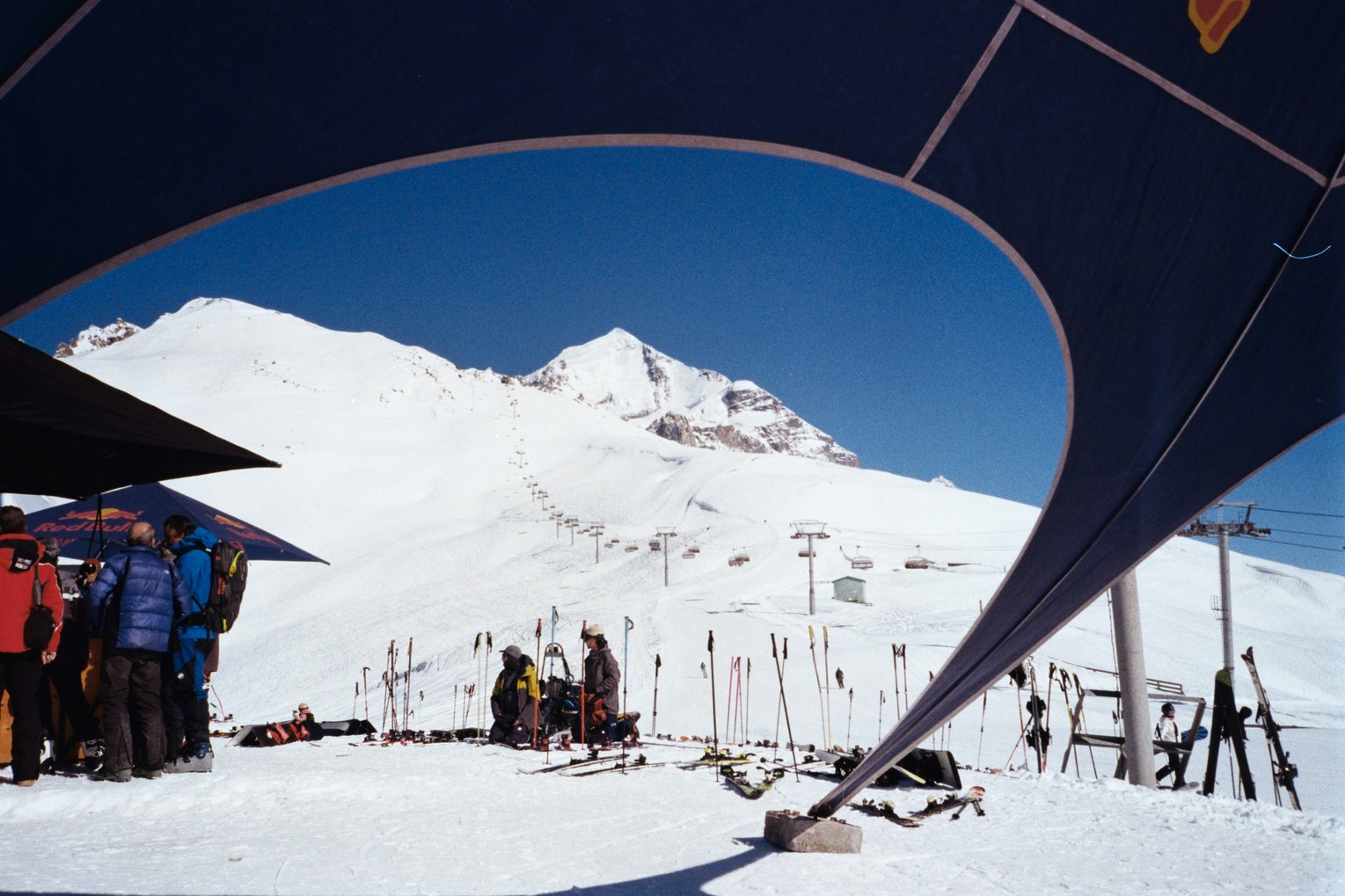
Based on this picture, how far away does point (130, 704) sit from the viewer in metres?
5.06

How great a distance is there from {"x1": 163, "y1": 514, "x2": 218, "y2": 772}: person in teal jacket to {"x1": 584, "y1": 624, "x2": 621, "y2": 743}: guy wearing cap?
3374 millimetres

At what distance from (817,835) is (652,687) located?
10.9 metres

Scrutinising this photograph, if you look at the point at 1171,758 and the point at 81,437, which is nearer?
the point at 81,437

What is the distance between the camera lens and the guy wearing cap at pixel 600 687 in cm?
820

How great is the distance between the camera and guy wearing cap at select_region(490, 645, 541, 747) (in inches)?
316

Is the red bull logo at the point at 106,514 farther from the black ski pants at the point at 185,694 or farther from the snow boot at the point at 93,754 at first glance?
the black ski pants at the point at 185,694

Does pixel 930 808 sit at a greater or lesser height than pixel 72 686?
lesser

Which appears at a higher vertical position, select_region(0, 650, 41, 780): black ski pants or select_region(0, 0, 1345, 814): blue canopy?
select_region(0, 0, 1345, 814): blue canopy

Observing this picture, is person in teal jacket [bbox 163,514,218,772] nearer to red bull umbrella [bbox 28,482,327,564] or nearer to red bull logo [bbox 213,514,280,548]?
red bull umbrella [bbox 28,482,327,564]

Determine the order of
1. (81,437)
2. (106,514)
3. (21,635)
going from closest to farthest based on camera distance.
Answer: (81,437)
(21,635)
(106,514)

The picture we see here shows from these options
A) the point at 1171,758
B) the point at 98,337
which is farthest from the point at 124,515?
the point at 98,337

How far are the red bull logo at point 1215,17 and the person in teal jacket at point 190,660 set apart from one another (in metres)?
5.51

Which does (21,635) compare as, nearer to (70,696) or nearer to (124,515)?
(70,696)

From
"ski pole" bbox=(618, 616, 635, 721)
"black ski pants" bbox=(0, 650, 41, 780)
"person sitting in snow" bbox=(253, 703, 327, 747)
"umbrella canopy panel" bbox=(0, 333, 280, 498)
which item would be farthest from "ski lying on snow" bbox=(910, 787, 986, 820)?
"person sitting in snow" bbox=(253, 703, 327, 747)
